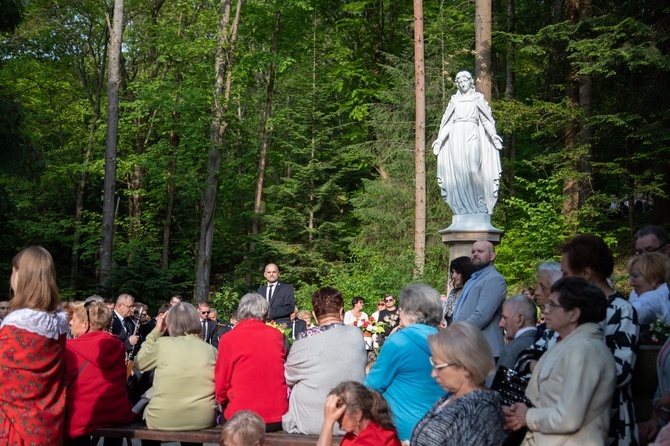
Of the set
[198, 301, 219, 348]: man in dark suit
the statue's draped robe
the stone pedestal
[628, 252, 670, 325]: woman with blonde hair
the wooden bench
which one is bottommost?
the wooden bench

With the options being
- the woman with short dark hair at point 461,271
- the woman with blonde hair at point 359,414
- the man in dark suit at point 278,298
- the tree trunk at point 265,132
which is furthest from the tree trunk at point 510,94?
the woman with blonde hair at point 359,414

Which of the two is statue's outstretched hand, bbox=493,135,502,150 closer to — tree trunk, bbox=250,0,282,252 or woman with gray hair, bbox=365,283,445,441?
woman with gray hair, bbox=365,283,445,441

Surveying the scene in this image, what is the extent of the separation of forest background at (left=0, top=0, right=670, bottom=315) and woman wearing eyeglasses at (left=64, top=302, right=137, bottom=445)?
419 inches

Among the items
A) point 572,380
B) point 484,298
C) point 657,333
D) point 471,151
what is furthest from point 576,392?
point 471,151

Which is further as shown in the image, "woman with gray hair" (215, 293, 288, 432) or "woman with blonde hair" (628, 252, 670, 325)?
"woman with gray hair" (215, 293, 288, 432)

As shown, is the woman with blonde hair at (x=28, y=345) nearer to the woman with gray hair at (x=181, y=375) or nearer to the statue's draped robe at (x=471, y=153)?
the woman with gray hair at (x=181, y=375)

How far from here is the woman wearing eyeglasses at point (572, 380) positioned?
11.5ft

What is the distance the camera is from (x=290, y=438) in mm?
5605

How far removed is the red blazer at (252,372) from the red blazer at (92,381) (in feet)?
2.84

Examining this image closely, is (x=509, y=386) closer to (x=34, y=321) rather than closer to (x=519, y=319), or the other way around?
(x=519, y=319)

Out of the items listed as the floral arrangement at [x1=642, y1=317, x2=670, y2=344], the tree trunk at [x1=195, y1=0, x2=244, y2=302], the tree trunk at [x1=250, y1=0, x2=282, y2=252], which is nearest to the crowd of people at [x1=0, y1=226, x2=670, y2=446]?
the floral arrangement at [x1=642, y1=317, x2=670, y2=344]

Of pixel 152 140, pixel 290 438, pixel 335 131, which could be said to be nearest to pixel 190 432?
pixel 290 438

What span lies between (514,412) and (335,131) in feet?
84.7

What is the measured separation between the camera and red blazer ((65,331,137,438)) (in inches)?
234
